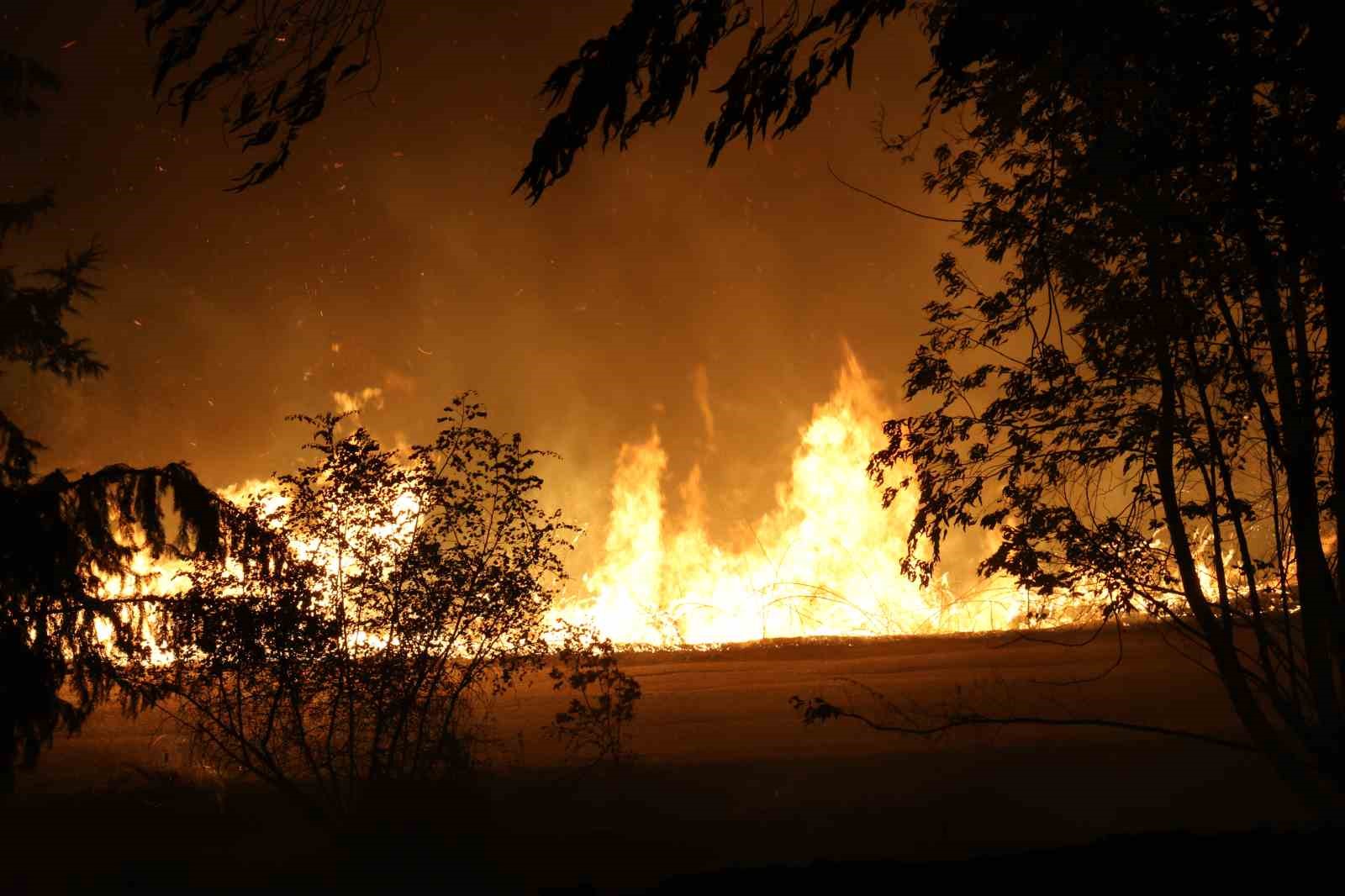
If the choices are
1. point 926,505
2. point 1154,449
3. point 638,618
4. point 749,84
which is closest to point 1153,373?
point 1154,449

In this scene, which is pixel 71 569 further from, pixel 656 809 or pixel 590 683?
pixel 656 809

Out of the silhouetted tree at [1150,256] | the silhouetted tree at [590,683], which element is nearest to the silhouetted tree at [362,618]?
the silhouetted tree at [590,683]

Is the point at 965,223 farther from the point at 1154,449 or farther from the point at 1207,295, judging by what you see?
the point at 1154,449

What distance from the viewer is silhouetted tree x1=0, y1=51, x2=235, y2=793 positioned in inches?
327

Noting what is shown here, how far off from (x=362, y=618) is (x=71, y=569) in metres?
4.11

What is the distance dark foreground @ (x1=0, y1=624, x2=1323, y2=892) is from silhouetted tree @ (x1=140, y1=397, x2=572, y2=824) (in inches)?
53.2

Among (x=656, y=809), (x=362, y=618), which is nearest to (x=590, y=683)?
(x=656, y=809)

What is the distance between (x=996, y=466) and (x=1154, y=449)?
1.63m

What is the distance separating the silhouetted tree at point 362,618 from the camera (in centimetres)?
1138

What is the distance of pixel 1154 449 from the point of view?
962cm

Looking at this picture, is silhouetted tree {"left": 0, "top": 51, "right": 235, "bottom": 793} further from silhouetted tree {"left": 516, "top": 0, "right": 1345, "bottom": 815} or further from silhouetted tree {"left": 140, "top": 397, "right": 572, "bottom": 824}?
silhouetted tree {"left": 516, "top": 0, "right": 1345, "bottom": 815}

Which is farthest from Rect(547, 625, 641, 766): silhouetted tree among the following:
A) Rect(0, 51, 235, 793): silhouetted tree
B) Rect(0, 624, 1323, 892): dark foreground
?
Rect(0, 51, 235, 793): silhouetted tree

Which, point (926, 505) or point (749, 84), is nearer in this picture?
point (749, 84)

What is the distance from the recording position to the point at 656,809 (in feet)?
57.8
